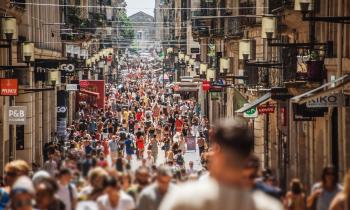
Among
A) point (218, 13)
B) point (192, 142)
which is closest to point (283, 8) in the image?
point (192, 142)

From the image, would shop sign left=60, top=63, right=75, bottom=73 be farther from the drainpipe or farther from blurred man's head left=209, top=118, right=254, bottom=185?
blurred man's head left=209, top=118, right=254, bottom=185

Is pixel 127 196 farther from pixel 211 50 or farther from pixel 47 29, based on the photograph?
pixel 211 50

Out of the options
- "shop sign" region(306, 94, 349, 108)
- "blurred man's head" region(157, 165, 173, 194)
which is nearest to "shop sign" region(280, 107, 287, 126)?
"shop sign" region(306, 94, 349, 108)

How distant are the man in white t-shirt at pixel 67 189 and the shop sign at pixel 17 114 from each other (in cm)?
2049

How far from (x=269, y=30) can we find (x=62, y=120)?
2364cm

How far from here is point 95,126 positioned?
52906 millimetres

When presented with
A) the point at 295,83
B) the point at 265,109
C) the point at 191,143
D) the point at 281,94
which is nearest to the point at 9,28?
the point at 281,94

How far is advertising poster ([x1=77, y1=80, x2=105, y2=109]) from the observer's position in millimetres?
69000

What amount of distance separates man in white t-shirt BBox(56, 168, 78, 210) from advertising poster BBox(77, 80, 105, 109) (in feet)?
177

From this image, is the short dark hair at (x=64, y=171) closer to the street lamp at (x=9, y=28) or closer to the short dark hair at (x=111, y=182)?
the short dark hair at (x=111, y=182)

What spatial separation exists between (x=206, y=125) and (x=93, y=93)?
1221 cm

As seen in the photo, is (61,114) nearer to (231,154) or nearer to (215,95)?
(215,95)

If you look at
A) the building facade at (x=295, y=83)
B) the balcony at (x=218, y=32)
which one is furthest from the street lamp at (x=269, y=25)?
the balcony at (x=218, y=32)

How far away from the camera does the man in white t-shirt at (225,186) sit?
6.45 m
